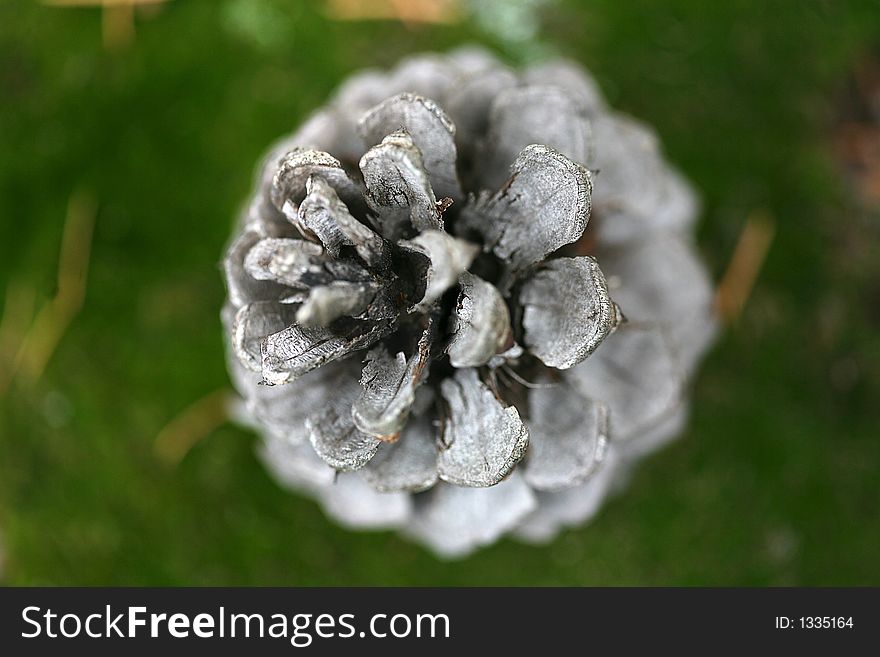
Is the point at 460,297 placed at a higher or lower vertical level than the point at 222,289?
higher

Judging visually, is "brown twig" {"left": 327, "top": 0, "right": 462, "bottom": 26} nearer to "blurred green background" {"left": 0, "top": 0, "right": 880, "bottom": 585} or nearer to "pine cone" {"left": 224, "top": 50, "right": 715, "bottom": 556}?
"blurred green background" {"left": 0, "top": 0, "right": 880, "bottom": 585}

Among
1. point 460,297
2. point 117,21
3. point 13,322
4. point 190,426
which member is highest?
point 117,21

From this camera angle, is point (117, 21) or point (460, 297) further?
point (117, 21)

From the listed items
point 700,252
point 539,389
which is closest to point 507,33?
point 700,252

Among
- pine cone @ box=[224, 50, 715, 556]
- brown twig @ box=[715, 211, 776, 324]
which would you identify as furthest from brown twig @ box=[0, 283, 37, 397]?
brown twig @ box=[715, 211, 776, 324]

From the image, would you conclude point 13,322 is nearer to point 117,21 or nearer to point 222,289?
point 222,289

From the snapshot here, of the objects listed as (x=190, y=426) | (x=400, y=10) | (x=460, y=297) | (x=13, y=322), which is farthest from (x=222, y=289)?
(x=460, y=297)

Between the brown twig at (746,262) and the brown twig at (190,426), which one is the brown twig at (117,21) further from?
the brown twig at (746,262)
